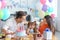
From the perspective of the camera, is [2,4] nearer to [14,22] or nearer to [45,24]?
[14,22]

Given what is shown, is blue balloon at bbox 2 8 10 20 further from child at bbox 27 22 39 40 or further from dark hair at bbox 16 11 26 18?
child at bbox 27 22 39 40

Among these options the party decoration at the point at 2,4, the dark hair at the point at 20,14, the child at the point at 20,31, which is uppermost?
the party decoration at the point at 2,4

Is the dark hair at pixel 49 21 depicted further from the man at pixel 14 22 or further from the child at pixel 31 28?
the man at pixel 14 22

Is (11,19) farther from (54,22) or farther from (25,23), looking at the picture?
(54,22)

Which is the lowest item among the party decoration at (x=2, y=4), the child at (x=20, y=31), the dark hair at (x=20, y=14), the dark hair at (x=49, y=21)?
the child at (x=20, y=31)

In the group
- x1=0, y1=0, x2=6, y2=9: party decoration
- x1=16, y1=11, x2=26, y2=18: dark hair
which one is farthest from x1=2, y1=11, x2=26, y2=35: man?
x1=0, y1=0, x2=6, y2=9: party decoration


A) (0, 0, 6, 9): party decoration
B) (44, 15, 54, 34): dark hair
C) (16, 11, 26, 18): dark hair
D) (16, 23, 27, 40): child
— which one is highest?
(0, 0, 6, 9): party decoration

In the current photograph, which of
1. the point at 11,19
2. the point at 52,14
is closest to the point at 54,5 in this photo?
the point at 52,14

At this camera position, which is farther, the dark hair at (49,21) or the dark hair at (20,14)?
the dark hair at (49,21)

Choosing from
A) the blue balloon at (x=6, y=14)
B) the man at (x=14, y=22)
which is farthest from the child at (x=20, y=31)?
the blue balloon at (x=6, y=14)

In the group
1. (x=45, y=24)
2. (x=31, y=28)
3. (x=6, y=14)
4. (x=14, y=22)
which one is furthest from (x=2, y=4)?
(x=45, y=24)

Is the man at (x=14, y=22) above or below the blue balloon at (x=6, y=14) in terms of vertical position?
below

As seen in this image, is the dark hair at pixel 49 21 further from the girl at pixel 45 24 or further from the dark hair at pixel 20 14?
the dark hair at pixel 20 14

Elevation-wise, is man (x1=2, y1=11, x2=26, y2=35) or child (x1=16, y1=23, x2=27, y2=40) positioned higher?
man (x1=2, y1=11, x2=26, y2=35)
